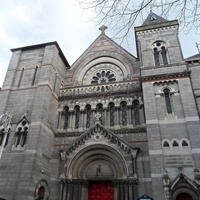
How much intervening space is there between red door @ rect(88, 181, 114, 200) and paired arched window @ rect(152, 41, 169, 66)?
9.32 m

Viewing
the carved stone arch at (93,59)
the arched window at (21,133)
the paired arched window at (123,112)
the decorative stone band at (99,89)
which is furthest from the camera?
the carved stone arch at (93,59)

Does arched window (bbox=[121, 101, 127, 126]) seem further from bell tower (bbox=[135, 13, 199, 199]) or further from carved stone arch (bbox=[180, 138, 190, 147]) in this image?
carved stone arch (bbox=[180, 138, 190, 147])


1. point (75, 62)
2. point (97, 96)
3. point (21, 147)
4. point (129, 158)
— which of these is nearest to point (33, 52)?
point (75, 62)

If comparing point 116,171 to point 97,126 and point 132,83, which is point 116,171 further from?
point 132,83

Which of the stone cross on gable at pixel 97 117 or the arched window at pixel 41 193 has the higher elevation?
the stone cross on gable at pixel 97 117

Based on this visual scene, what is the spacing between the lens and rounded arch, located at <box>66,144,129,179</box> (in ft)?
40.8

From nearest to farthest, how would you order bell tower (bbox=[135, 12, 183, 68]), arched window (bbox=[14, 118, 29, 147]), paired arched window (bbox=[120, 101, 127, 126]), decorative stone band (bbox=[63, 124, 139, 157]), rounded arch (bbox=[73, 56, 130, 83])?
decorative stone band (bbox=[63, 124, 139, 157]) → arched window (bbox=[14, 118, 29, 147]) → paired arched window (bbox=[120, 101, 127, 126]) → bell tower (bbox=[135, 12, 183, 68]) → rounded arch (bbox=[73, 56, 130, 83])

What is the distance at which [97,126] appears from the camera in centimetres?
1354

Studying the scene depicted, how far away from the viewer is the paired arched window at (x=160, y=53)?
1471 cm

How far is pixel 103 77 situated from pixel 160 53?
5.14 meters

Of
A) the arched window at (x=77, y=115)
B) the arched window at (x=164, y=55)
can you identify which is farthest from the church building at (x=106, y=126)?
the arched window at (x=77, y=115)

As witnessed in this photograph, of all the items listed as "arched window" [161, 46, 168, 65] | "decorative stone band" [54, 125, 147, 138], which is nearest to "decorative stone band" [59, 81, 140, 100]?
"arched window" [161, 46, 168, 65]

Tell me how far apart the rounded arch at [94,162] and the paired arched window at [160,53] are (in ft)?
24.3

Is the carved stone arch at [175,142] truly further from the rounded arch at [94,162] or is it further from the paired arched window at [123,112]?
the paired arched window at [123,112]
